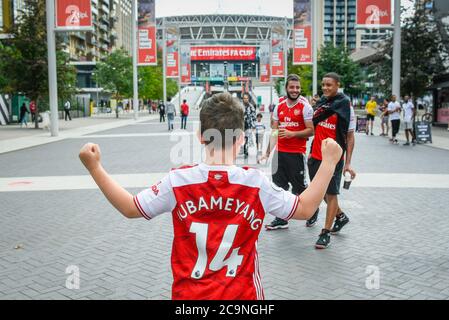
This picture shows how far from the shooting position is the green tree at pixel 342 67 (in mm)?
48969

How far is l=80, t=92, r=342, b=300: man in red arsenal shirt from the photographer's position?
7.22 ft

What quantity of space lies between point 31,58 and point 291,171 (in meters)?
26.2

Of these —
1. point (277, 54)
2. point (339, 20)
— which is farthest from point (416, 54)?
point (339, 20)

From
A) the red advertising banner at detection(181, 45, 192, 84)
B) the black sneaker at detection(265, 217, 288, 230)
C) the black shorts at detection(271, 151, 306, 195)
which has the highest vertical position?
the red advertising banner at detection(181, 45, 192, 84)

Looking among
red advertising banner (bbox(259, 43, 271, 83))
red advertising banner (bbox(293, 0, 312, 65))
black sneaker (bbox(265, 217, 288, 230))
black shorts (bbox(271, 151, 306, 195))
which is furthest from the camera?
red advertising banner (bbox(259, 43, 271, 83))

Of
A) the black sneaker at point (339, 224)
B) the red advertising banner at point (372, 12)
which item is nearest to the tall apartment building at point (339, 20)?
the red advertising banner at point (372, 12)

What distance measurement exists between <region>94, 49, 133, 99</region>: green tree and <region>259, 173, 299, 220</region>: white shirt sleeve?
168 ft

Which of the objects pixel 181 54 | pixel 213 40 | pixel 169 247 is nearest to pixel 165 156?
pixel 169 247

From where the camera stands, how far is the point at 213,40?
157000mm

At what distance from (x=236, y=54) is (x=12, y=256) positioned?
441 feet

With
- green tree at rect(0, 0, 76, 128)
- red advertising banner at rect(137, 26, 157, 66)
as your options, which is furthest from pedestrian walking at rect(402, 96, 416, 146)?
red advertising banner at rect(137, 26, 157, 66)

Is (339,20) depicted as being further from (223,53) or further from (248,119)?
(248,119)

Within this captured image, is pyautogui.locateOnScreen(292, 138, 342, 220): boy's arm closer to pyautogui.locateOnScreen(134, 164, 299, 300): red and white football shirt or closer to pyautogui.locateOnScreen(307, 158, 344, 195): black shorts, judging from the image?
pyautogui.locateOnScreen(134, 164, 299, 300): red and white football shirt

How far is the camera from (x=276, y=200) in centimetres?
227
